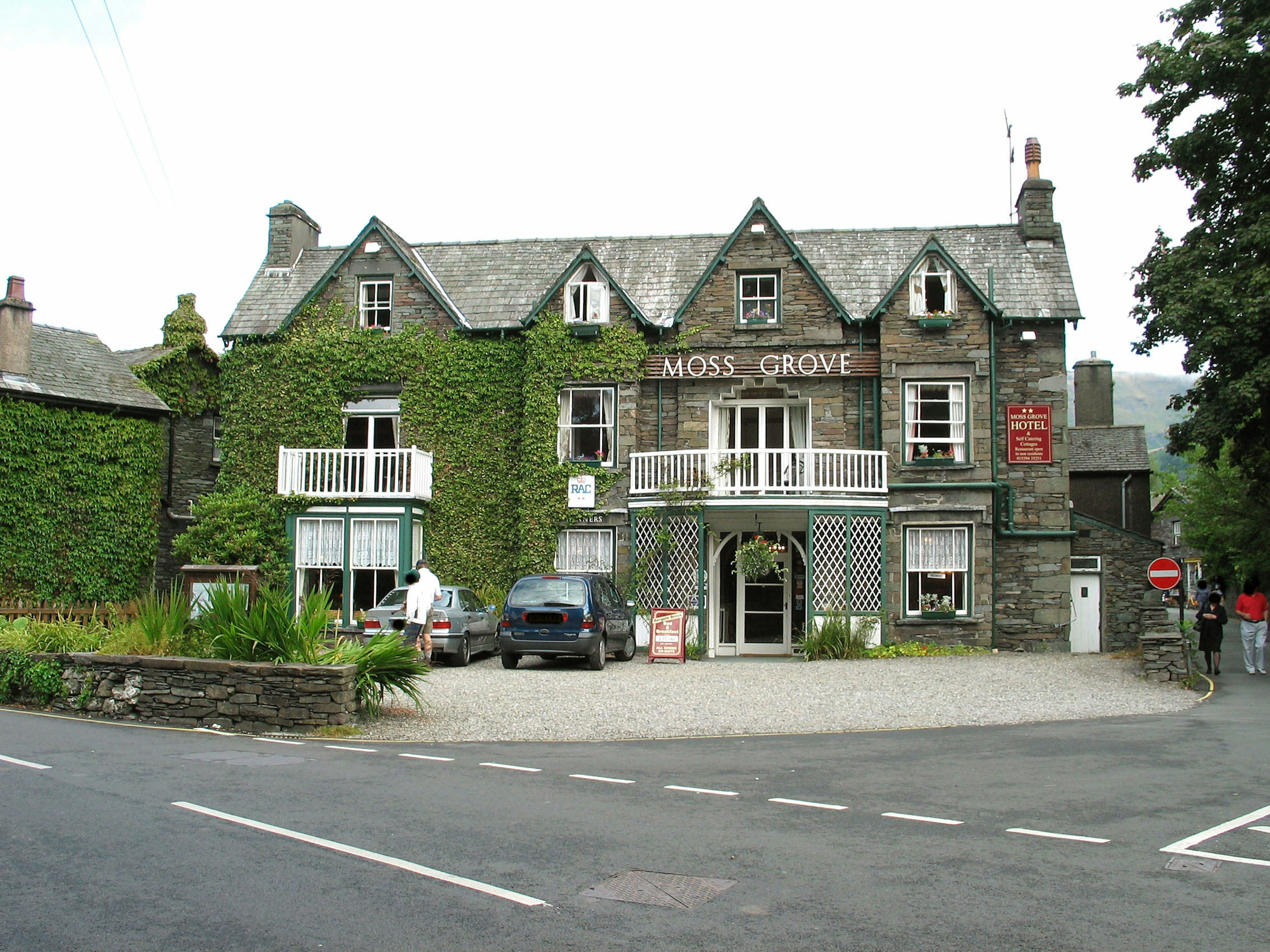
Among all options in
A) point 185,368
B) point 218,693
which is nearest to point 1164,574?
point 218,693

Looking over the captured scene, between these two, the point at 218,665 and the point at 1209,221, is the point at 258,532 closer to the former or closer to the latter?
the point at 218,665

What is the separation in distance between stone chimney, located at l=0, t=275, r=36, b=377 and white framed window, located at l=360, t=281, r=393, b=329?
795cm

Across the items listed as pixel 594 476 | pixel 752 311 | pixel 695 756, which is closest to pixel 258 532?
pixel 594 476

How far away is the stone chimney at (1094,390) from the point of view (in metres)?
42.4

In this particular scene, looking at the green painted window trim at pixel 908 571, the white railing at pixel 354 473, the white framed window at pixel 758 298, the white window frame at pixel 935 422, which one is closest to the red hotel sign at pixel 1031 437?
the white window frame at pixel 935 422

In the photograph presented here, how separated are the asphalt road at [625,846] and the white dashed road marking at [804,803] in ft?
0.16

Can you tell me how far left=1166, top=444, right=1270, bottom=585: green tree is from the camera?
31844 mm

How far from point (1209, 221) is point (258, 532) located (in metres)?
21.1

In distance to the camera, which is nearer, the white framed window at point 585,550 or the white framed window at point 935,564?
the white framed window at point 935,564

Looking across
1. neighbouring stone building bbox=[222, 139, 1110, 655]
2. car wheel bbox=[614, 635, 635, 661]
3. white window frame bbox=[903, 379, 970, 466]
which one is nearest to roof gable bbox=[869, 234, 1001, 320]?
neighbouring stone building bbox=[222, 139, 1110, 655]

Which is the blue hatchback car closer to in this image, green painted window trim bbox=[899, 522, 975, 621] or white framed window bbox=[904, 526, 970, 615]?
green painted window trim bbox=[899, 522, 975, 621]

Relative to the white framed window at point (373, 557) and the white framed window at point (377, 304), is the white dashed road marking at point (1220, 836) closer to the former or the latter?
the white framed window at point (373, 557)

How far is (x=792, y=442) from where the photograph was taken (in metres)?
26.0

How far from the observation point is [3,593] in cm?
2531
